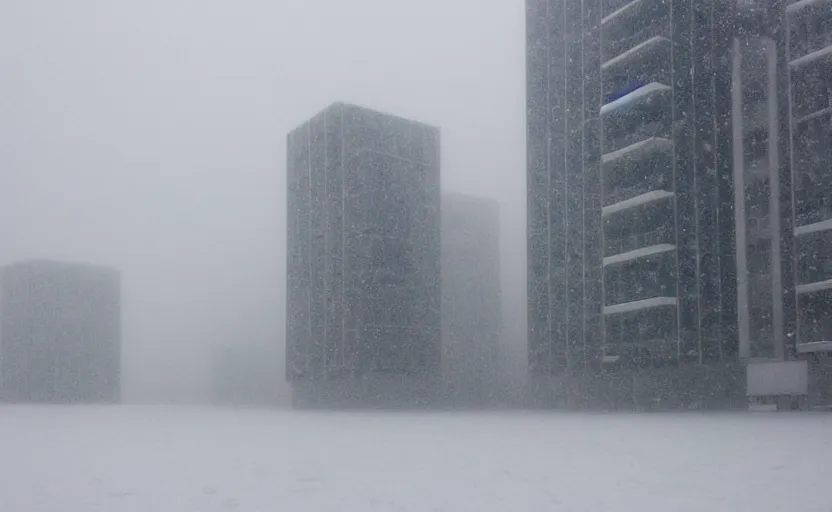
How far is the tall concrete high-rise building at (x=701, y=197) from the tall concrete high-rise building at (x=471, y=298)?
2753 inches

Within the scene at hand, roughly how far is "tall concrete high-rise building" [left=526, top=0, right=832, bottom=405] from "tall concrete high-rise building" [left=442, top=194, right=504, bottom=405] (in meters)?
69.9

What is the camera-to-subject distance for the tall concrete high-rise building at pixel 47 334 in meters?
153

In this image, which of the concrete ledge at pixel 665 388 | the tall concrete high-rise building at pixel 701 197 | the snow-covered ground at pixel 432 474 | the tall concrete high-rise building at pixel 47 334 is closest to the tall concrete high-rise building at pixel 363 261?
the tall concrete high-rise building at pixel 701 197

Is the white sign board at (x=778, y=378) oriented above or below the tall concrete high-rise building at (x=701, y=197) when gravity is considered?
below

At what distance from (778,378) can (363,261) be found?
131 ft

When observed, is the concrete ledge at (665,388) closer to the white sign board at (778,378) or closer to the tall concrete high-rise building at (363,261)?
the white sign board at (778,378)

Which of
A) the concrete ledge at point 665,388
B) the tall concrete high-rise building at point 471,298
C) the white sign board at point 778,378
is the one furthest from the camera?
the tall concrete high-rise building at point 471,298

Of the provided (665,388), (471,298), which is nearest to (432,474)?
(665,388)

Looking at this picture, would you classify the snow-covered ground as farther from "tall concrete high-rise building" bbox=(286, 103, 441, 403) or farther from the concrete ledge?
"tall concrete high-rise building" bbox=(286, 103, 441, 403)

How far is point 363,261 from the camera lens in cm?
7681

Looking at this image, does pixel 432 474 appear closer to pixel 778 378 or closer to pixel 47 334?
pixel 778 378

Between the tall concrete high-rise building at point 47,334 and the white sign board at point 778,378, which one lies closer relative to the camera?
the white sign board at point 778,378

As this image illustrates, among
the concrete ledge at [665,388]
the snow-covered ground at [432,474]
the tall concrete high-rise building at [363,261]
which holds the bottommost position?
the concrete ledge at [665,388]

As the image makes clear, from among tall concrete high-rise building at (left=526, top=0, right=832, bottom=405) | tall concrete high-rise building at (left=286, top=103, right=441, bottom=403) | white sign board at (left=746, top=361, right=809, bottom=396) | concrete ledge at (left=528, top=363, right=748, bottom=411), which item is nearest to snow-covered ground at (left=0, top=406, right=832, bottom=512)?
tall concrete high-rise building at (left=526, top=0, right=832, bottom=405)
